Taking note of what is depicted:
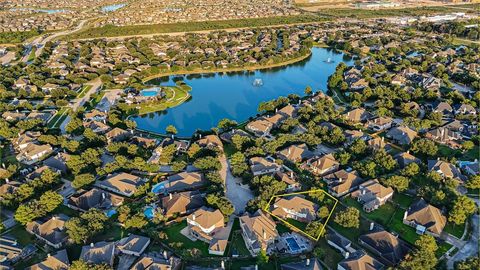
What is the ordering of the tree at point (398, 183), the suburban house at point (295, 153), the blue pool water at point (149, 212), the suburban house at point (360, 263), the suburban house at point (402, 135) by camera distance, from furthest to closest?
the suburban house at point (402, 135), the suburban house at point (295, 153), the tree at point (398, 183), the blue pool water at point (149, 212), the suburban house at point (360, 263)

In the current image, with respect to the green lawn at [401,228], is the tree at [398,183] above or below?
above

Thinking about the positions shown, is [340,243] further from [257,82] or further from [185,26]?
[185,26]

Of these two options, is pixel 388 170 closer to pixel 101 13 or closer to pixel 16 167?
pixel 16 167

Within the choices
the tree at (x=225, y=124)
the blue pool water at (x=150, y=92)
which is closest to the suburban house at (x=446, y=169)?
the tree at (x=225, y=124)

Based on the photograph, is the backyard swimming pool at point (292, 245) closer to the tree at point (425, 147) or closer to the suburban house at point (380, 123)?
the tree at point (425, 147)

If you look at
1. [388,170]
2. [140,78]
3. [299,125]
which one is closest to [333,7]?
[140,78]

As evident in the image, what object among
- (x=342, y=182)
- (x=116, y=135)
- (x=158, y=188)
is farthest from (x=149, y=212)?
(x=342, y=182)
